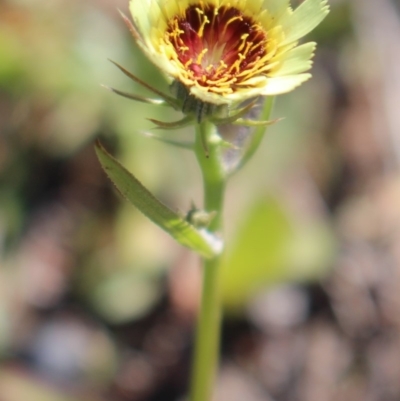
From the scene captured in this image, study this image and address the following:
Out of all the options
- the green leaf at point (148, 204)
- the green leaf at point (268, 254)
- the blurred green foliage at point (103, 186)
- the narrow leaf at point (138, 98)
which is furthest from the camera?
the blurred green foliage at point (103, 186)

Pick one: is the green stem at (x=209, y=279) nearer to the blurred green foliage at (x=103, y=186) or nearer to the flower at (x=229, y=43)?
the flower at (x=229, y=43)

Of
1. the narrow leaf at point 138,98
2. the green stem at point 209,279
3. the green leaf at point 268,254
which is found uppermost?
the green leaf at point 268,254

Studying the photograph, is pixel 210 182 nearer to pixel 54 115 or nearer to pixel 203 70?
pixel 203 70

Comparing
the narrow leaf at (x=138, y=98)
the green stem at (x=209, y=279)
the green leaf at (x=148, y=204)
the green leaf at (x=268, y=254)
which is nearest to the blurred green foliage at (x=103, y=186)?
the green leaf at (x=268, y=254)

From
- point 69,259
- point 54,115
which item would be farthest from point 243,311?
point 54,115

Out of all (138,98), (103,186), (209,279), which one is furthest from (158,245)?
(138,98)

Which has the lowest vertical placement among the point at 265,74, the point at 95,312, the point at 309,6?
the point at 95,312

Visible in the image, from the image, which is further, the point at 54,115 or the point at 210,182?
the point at 54,115

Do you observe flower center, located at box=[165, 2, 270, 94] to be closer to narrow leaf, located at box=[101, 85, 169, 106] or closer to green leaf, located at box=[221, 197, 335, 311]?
narrow leaf, located at box=[101, 85, 169, 106]
